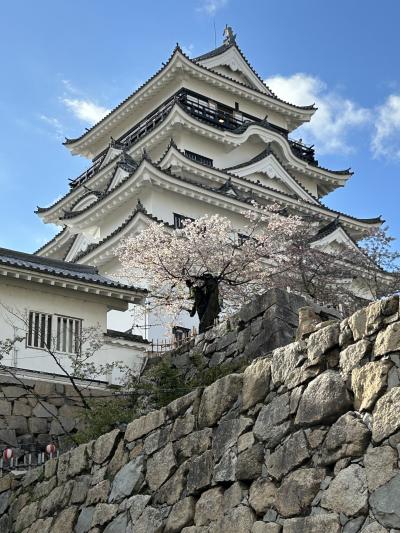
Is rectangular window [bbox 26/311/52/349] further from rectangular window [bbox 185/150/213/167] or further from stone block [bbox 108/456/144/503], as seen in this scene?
rectangular window [bbox 185/150/213/167]

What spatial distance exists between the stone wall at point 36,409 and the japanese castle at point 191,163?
34.2ft

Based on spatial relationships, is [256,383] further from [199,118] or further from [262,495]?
[199,118]

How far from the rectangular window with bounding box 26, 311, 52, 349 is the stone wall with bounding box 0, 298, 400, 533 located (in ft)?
19.0

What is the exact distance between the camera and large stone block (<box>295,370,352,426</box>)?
16.9 ft

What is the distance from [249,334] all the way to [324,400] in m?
6.29

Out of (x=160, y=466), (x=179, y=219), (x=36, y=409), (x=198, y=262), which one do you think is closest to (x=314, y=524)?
(x=160, y=466)

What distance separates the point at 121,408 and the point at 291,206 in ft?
63.2

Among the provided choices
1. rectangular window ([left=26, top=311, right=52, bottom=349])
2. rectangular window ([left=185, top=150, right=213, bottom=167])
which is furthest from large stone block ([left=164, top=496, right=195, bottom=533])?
rectangular window ([left=185, top=150, right=213, bottom=167])

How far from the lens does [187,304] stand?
19812mm

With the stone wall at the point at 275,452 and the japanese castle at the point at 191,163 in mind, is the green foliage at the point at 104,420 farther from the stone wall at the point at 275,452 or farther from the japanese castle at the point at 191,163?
the japanese castle at the point at 191,163

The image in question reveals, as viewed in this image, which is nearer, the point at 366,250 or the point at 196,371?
the point at 196,371

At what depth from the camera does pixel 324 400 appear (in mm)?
5270

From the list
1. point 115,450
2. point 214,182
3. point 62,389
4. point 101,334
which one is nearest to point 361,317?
point 115,450

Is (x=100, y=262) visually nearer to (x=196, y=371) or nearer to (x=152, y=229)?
(x=152, y=229)
